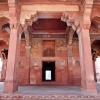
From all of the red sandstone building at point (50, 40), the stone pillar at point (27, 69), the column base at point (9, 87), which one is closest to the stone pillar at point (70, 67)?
the red sandstone building at point (50, 40)

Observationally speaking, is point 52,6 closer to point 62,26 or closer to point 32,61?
point 62,26

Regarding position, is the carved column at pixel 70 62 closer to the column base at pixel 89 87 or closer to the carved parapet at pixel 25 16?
the carved parapet at pixel 25 16

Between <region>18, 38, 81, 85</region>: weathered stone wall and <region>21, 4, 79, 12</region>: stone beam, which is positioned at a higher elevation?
<region>21, 4, 79, 12</region>: stone beam

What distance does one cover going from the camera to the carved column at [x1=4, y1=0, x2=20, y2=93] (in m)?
4.92

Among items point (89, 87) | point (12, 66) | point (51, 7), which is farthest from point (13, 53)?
point (89, 87)

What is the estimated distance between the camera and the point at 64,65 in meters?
10.4

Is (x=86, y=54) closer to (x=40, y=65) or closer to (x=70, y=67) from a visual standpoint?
(x=70, y=67)

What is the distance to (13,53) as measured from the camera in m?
5.29

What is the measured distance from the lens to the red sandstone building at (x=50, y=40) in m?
5.32

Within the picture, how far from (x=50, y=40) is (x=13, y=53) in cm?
600

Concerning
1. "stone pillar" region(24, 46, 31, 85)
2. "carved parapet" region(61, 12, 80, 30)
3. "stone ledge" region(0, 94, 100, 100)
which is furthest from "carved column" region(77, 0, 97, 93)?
"stone pillar" region(24, 46, 31, 85)

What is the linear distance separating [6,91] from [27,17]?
324 centimetres

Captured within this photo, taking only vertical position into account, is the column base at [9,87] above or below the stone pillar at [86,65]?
below

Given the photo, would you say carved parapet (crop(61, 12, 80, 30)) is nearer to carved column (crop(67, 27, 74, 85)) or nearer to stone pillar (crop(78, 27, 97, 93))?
stone pillar (crop(78, 27, 97, 93))
